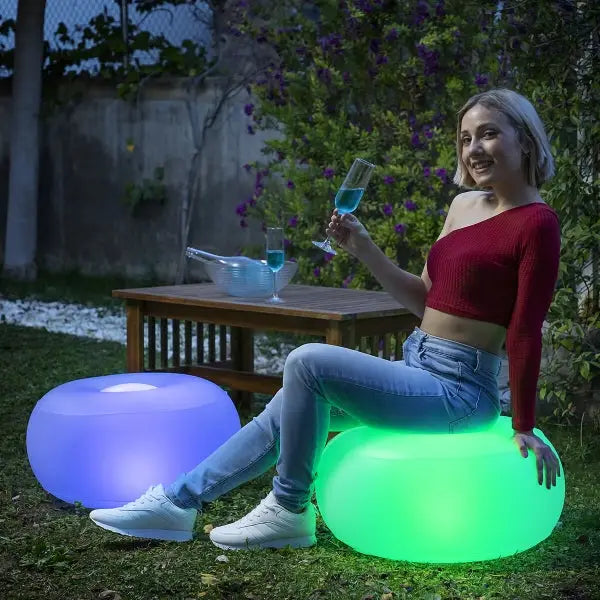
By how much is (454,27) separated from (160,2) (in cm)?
406

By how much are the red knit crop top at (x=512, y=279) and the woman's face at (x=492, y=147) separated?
10 centimetres

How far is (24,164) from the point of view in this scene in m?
8.91

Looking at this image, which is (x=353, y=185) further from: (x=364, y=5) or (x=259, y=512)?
(x=364, y=5)

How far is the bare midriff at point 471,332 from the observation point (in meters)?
2.69

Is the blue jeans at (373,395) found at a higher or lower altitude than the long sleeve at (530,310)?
lower

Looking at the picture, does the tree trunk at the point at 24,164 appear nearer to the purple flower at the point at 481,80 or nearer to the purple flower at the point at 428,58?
the purple flower at the point at 428,58

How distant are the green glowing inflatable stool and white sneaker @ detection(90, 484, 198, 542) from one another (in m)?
0.43

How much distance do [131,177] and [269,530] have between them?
253 inches

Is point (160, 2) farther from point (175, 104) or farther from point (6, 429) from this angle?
point (6, 429)

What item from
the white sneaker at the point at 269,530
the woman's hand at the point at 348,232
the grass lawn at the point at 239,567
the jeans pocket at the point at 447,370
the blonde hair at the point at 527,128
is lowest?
the grass lawn at the point at 239,567

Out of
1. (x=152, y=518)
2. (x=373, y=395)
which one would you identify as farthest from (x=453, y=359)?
(x=152, y=518)

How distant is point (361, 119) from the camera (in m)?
6.20

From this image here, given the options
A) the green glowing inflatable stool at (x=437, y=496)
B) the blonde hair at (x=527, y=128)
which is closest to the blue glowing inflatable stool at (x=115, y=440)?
the green glowing inflatable stool at (x=437, y=496)

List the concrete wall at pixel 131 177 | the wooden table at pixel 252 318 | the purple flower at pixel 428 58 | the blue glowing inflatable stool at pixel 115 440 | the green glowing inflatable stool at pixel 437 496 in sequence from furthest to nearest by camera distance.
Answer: the concrete wall at pixel 131 177
the purple flower at pixel 428 58
the wooden table at pixel 252 318
the blue glowing inflatable stool at pixel 115 440
the green glowing inflatable stool at pixel 437 496
